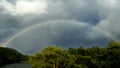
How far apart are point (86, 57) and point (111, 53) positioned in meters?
8.62

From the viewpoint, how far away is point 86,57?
76.6 meters

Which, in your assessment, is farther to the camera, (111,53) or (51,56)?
(111,53)

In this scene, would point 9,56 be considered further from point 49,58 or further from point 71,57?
point 49,58

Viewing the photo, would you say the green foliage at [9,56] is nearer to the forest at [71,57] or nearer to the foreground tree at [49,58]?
the forest at [71,57]

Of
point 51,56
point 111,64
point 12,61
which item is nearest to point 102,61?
point 111,64

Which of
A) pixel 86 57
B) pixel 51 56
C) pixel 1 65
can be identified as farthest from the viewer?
pixel 1 65

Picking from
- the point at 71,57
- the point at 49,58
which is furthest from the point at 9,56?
the point at 49,58

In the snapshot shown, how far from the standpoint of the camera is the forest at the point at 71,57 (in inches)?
2502

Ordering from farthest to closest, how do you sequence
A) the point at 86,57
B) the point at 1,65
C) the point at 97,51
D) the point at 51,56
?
the point at 1,65, the point at 97,51, the point at 86,57, the point at 51,56

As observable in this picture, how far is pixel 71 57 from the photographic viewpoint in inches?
2717

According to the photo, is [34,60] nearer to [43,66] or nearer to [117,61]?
[43,66]

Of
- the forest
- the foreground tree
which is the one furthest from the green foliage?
the foreground tree

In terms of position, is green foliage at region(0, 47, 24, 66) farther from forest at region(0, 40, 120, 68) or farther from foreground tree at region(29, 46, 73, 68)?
foreground tree at region(29, 46, 73, 68)

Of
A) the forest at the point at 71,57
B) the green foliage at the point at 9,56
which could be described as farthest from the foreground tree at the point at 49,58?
the green foliage at the point at 9,56
